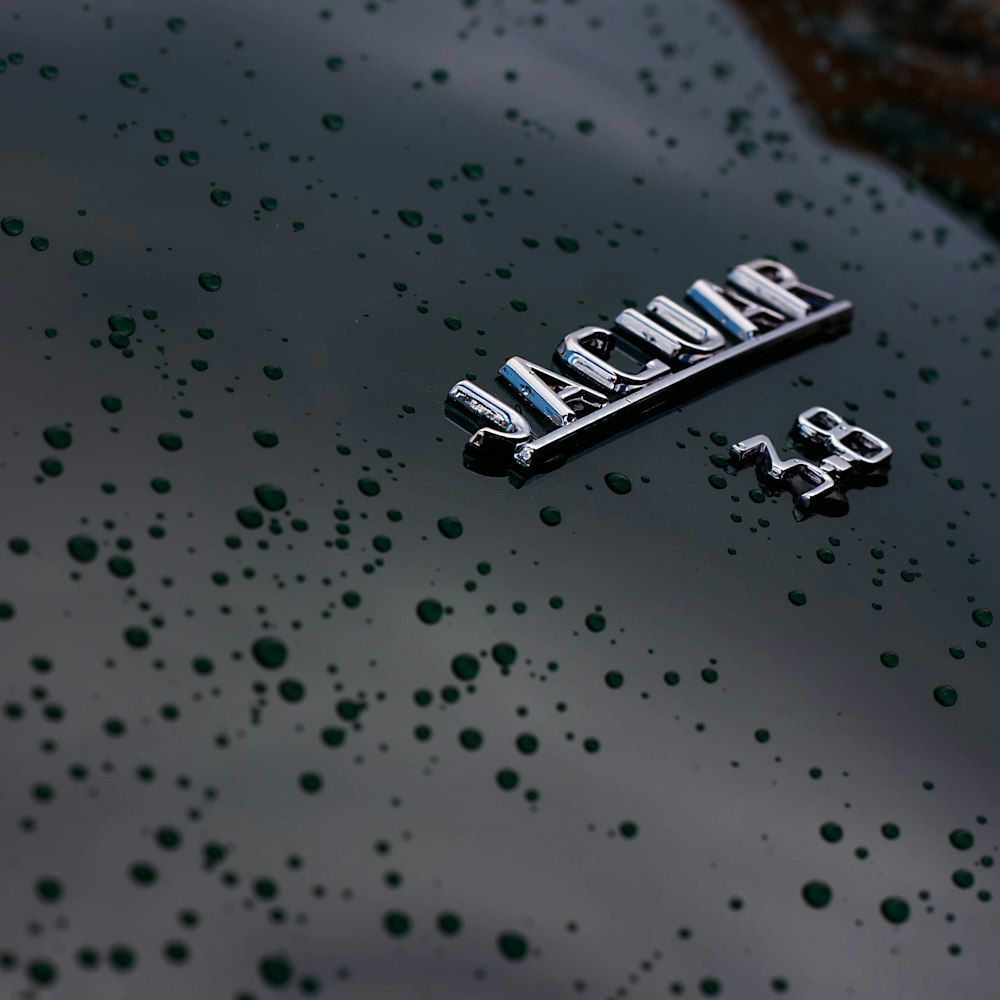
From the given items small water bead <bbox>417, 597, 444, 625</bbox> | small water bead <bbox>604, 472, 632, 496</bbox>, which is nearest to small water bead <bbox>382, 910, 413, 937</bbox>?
small water bead <bbox>417, 597, 444, 625</bbox>

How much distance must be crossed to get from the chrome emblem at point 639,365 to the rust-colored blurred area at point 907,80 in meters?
1.08

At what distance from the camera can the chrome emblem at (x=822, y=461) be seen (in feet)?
13.1

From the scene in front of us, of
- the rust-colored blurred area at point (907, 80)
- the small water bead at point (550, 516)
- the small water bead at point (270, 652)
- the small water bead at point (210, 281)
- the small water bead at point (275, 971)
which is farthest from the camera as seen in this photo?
the rust-colored blurred area at point (907, 80)

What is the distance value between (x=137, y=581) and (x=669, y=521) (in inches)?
53.9

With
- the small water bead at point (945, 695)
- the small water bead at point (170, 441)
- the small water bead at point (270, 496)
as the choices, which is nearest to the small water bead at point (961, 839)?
the small water bead at point (945, 695)

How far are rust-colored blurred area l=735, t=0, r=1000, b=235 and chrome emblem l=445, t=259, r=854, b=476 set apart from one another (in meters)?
1.08

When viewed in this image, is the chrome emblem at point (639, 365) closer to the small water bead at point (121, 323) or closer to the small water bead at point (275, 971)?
the small water bead at point (121, 323)

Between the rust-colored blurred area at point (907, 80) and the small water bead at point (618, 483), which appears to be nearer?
the small water bead at point (618, 483)

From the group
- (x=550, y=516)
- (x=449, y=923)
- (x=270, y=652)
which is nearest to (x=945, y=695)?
(x=550, y=516)

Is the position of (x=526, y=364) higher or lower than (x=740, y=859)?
higher

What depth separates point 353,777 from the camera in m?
3.11

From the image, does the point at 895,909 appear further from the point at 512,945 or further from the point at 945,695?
the point at 512,945

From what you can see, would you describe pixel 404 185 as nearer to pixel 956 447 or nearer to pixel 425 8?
pixel 425 8

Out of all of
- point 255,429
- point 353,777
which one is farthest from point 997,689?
point 255,429
